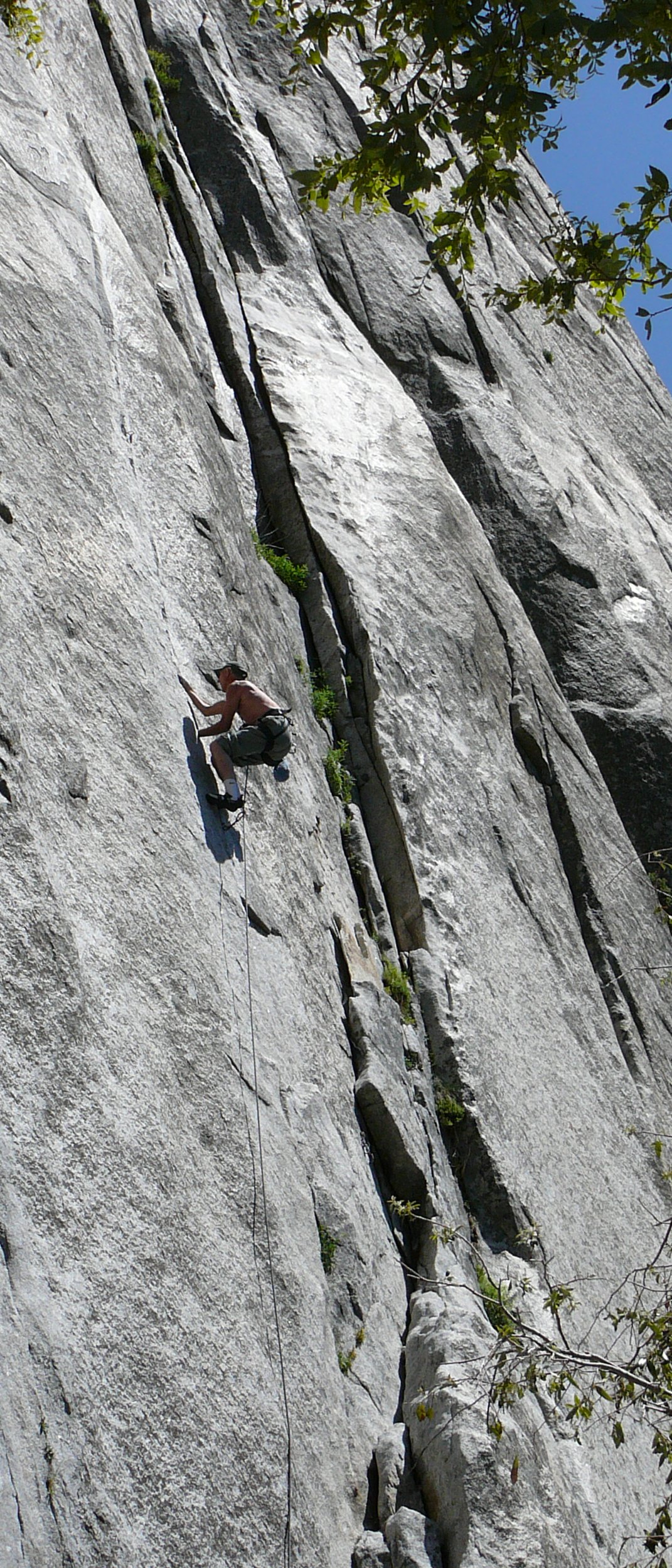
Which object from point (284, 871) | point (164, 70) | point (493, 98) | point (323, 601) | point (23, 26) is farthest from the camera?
point (164, 70)

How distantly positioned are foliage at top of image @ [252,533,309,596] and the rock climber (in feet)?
12.1

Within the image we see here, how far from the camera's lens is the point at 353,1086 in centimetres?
912

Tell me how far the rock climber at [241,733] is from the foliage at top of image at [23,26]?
504 centimetres

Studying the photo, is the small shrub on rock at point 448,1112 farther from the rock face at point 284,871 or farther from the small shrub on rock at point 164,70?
the small shrub on rock at point 164,70

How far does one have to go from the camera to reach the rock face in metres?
6.20

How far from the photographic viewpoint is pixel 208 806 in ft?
28.1

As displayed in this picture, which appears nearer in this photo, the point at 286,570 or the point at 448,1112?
the point at 448,1112

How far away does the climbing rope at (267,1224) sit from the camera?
21.0 feet

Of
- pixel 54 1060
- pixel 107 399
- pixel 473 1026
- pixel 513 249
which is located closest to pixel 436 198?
pixel 513 249

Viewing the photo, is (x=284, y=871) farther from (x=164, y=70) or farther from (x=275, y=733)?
(x=164, y=70)

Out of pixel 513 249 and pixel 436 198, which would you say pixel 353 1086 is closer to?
pixel 436 198

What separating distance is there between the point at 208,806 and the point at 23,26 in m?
6.48

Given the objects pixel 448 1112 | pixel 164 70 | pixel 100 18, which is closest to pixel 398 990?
pixel 448 1112

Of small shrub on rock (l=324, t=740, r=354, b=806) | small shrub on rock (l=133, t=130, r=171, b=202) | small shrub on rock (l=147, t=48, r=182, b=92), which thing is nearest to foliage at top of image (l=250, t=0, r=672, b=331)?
small shrub on rock (l=324, t=740, r=354, b=806)
